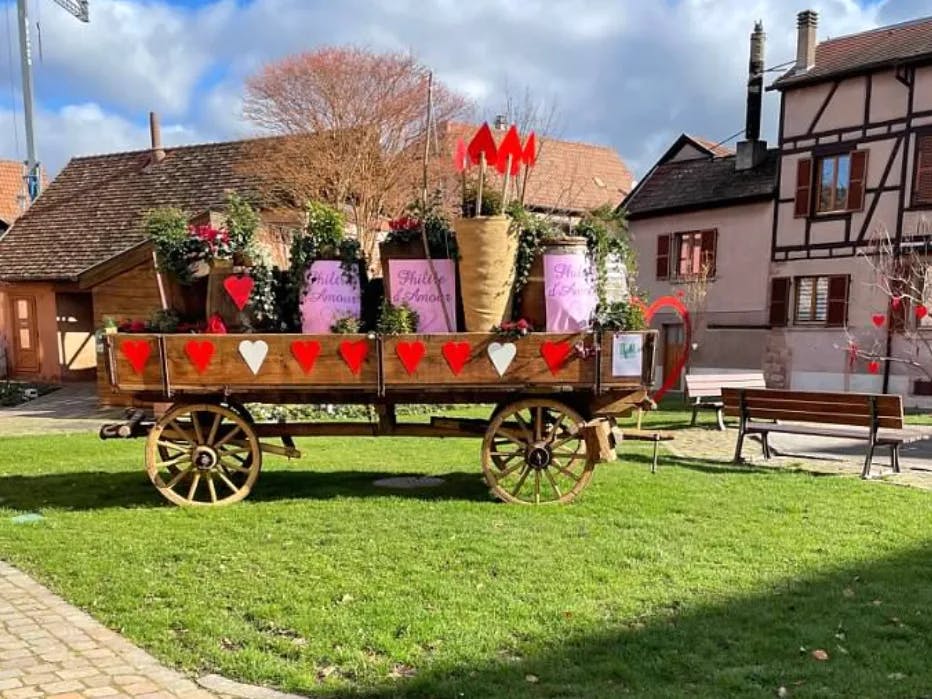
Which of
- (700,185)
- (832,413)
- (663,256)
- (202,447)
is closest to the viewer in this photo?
(202,447)

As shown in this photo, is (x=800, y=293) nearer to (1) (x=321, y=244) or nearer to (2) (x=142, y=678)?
(1) (x=321, y=244)

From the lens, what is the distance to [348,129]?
A: 55.8ft

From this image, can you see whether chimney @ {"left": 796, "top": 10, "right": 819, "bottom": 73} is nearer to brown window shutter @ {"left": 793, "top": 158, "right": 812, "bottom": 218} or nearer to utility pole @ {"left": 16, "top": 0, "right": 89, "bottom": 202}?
brown window shutter @ {"left": 793, "top": 158, "right": 812, "bottom": 218}

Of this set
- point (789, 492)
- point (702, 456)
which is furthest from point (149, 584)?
point (702, 456)

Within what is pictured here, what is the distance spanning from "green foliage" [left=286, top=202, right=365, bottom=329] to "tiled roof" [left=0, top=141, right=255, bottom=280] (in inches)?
527

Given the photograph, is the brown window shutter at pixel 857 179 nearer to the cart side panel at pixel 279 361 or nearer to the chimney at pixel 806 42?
the chimney at pixel 806 42

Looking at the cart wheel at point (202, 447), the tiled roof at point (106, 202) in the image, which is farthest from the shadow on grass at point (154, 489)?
the tiled roof at point (106, 202)

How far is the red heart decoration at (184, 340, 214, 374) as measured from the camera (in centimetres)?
614

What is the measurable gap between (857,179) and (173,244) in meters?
19.0

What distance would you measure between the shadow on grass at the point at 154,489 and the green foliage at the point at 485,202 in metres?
2.49

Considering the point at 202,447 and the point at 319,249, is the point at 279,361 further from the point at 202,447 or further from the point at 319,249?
the point at 202,447

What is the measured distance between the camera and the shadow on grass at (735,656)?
323 centimetres

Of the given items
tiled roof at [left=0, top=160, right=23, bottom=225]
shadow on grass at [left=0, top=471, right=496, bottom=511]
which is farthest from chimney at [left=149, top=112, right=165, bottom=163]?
shadow on grass at [left=0, top=471, right=496, bottom=511]

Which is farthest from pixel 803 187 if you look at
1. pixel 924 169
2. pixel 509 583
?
pixel 509 583
